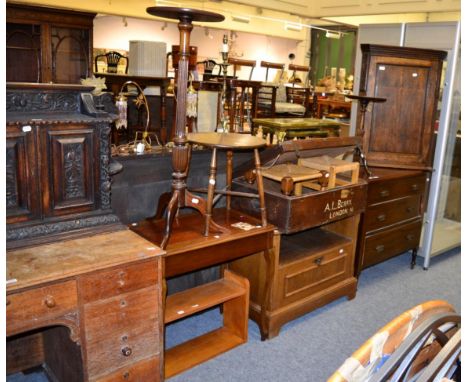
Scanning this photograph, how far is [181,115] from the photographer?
2090 mm

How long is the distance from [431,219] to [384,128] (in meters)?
0.80

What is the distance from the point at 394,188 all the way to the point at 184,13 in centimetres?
199

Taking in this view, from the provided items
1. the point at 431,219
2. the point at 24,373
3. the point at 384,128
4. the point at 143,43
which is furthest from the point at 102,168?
the point at 143,43

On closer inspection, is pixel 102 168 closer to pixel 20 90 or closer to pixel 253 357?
pixel 20 90

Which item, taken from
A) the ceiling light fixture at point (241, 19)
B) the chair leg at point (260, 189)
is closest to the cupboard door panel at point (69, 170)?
the chair leg at point (260, 189)

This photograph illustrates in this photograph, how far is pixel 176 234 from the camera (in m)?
2.24

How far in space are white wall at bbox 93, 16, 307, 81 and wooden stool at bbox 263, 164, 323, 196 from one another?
6.80m

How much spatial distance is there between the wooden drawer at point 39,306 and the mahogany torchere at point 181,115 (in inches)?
18.8

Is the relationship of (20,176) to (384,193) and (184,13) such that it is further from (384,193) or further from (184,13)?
(384,193)

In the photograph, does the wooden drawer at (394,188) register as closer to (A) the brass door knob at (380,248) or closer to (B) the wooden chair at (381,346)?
(A) the brass door knob at (380,248)

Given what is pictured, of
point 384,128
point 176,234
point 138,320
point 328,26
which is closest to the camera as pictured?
point 138,320

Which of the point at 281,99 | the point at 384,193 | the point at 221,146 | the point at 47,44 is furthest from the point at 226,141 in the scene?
the point at 281,99

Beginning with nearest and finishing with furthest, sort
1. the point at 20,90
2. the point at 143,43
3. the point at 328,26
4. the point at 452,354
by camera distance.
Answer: the point at 452,354
the point at 20,90
the point at 143,43
the point at 328,26

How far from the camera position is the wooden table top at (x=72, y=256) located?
159 cm
